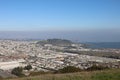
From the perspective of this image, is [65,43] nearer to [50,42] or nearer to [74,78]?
[50,42]

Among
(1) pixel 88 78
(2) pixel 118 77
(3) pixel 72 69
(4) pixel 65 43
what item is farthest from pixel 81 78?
(4) pixel 65 43

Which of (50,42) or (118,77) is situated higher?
(118,77)

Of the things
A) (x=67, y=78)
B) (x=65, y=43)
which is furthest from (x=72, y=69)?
(x=65, y=43)

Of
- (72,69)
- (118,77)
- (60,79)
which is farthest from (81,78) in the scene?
(72,69)

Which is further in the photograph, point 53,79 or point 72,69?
Result: point 72,69

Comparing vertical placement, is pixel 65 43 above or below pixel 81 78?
below

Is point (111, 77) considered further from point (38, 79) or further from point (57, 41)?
point (57, 41)

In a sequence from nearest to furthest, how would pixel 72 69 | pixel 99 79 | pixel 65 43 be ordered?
pixel 99 79 < pixel 72 69 < pixel 65 43

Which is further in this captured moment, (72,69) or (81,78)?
(72,69)

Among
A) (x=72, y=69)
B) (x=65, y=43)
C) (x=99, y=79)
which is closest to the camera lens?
(x=99, y=79)
